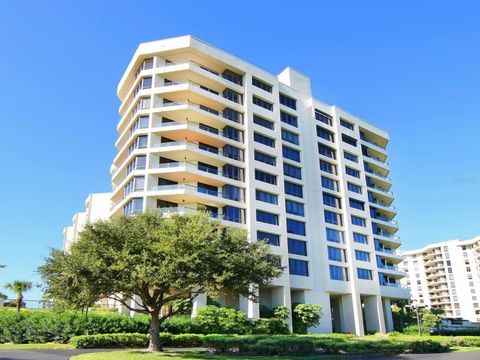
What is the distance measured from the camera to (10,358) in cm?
2353

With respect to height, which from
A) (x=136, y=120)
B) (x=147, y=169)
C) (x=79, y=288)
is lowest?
(x=79, y=288)

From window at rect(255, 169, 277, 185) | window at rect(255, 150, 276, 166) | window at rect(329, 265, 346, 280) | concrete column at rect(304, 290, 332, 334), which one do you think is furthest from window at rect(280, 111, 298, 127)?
concrete column at rect(304, 290, 332, 334)

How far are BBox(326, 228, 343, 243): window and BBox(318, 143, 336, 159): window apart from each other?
13.0 meters

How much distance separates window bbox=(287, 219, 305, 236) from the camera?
2327 inches

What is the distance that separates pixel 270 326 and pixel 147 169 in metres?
23.7

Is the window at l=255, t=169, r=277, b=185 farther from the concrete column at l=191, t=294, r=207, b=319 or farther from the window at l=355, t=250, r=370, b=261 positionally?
the window at l=355, t=250, r=370, b=261

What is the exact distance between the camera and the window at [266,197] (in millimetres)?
56438

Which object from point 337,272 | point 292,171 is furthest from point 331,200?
point 337,272

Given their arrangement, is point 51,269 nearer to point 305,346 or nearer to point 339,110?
point 305,346

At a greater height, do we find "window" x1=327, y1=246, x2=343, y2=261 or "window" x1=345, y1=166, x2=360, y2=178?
"window" x1=345, y1=166, x2=360, y2=178

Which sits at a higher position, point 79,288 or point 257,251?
point 257,251

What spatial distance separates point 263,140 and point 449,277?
110 m

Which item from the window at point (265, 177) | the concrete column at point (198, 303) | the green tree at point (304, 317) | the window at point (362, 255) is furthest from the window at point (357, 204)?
the concrete column at point (198, 303)

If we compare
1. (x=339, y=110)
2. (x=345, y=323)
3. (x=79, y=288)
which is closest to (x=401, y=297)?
(x=345, y=323)
